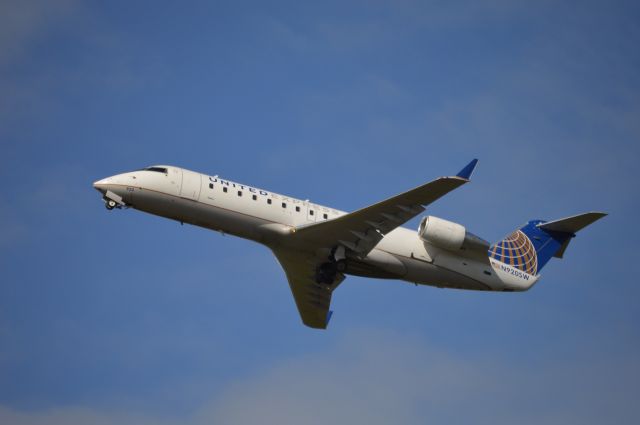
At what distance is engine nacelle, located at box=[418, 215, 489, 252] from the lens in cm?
3231

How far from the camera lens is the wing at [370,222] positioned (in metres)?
29.4

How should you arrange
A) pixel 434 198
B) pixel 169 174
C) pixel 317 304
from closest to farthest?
1. pixel 434 198
2. pixel 169 174
3. pixel 317 304

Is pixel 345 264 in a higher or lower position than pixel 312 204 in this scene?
lower

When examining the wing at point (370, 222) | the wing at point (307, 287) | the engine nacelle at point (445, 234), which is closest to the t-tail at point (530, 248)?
the engine nacelle at point (445, 234)

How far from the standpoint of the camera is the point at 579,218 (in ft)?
111

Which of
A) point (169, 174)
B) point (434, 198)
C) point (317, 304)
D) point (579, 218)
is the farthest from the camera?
point (317, 304)

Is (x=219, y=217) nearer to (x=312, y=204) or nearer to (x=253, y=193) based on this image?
(x=253, y=193)

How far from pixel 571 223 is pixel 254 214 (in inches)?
471

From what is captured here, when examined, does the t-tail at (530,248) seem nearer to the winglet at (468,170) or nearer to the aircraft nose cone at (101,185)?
the winglet at (468,170)

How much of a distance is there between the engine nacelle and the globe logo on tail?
2.02m

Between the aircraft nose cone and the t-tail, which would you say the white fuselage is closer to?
the aircraft nose cone

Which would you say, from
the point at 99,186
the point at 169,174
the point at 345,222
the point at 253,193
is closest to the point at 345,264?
the point at 345,222

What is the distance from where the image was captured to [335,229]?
3105 cm

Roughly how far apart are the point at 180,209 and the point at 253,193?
2499mm
